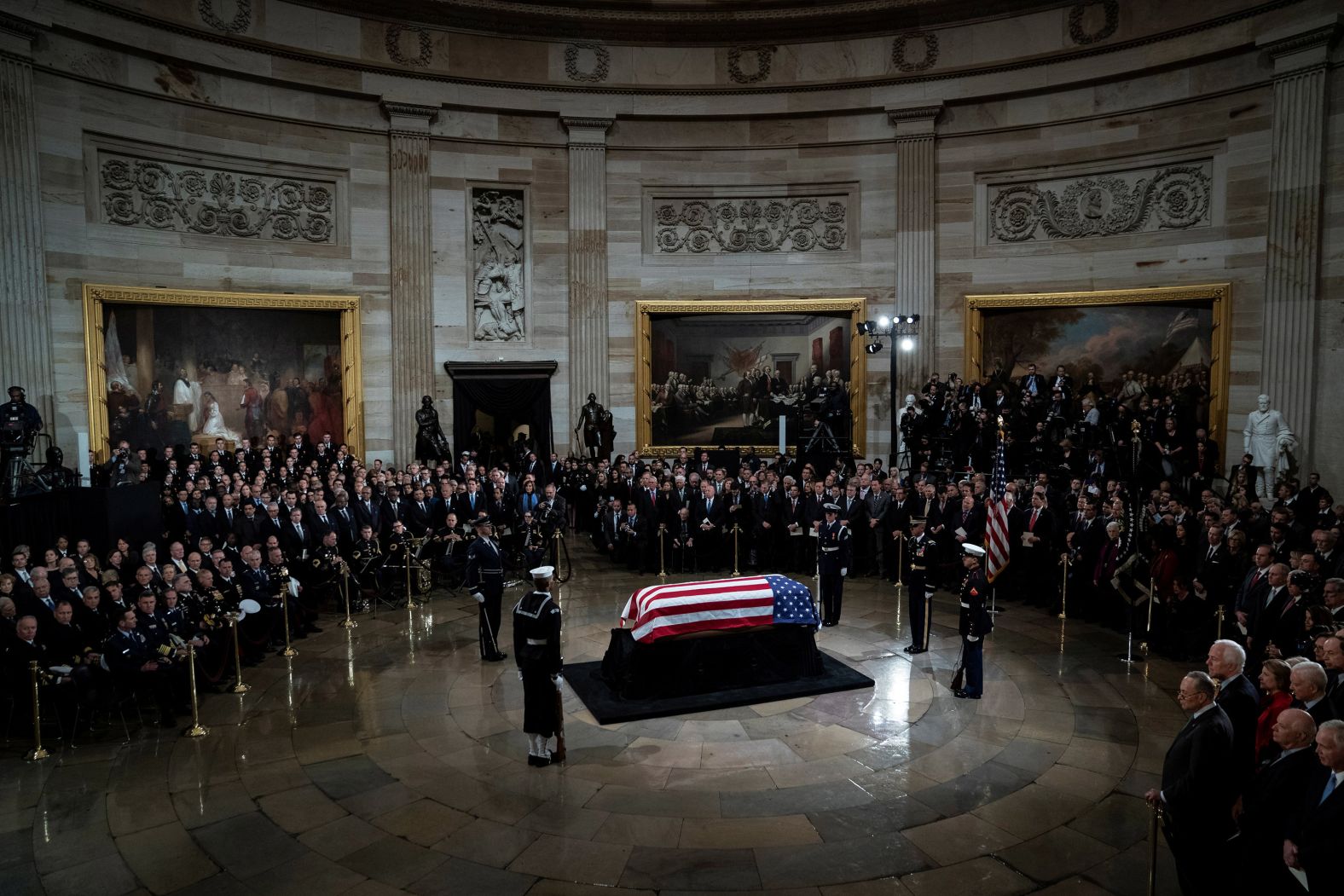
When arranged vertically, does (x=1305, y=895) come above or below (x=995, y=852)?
above

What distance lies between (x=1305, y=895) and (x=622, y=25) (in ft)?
71.8

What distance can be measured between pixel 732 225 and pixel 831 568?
42.8 ft

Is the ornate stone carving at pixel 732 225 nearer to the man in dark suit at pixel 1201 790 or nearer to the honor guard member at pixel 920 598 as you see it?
the honor guard member at pixel 920 598

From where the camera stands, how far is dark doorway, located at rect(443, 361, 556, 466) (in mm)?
21562

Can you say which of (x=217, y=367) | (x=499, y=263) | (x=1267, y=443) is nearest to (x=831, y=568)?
(x=1267, y=443)

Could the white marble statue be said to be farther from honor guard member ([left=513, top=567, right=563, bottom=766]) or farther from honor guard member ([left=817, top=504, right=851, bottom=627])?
→ honor guard member ([left=513, top=567, right=563, bottom=766])

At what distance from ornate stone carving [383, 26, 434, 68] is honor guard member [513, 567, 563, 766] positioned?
17405 millimetres

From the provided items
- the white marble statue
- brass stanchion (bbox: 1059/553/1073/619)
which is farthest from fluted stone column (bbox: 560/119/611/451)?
the white marble statue

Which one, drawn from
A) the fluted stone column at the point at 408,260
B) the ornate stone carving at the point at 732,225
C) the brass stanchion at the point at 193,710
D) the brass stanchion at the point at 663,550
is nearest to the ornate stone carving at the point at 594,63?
the ornate stone carving at the point at 732,225

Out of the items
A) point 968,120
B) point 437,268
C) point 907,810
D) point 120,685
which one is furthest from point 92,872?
point 968,120

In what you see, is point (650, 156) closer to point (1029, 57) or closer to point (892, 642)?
point (1029, 57)

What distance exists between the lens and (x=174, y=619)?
9.48m

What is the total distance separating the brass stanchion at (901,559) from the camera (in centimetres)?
1423

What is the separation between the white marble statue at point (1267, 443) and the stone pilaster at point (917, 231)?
6920mm
